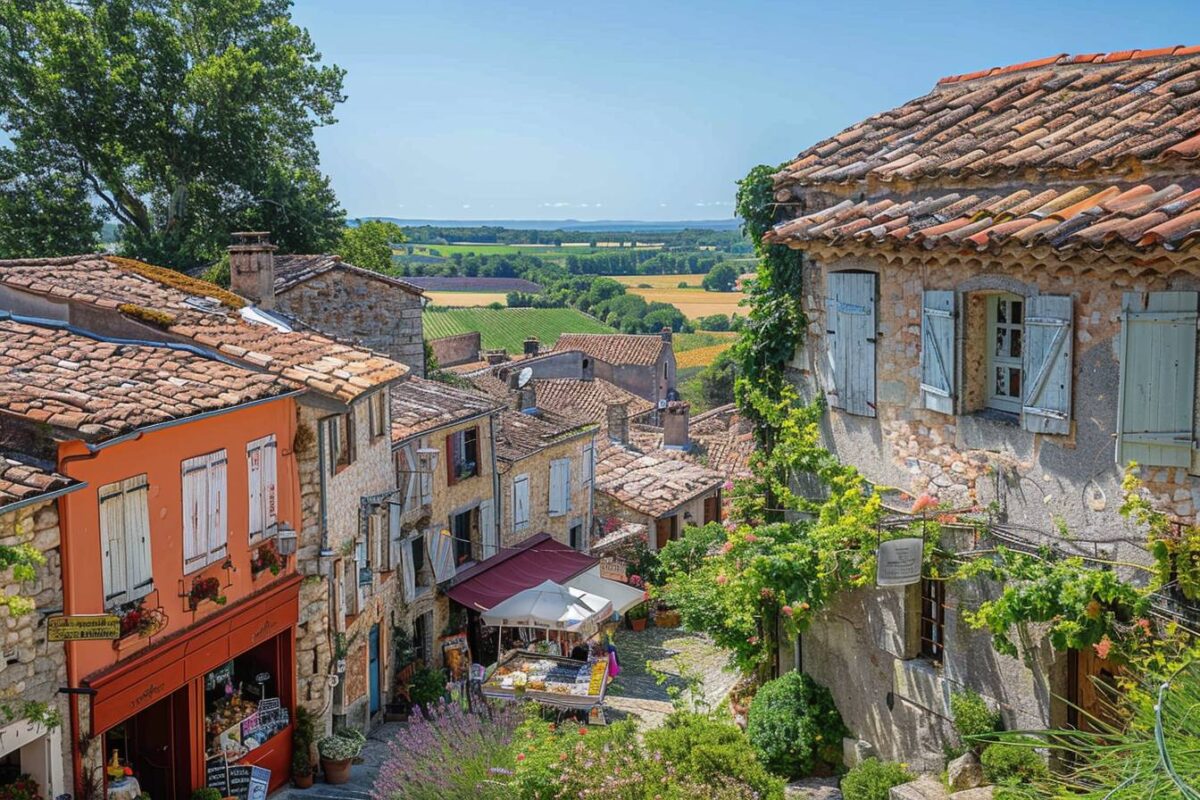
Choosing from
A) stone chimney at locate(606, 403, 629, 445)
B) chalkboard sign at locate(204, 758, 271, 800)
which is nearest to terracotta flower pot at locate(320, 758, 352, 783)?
chalkboard sign at locate(204, 758, 271, 800)

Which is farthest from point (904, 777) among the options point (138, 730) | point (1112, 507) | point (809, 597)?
point (138, 730)

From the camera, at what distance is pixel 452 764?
13.1 meters

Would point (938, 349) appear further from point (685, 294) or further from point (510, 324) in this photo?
point (685, 294)

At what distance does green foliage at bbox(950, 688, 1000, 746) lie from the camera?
11.7 m

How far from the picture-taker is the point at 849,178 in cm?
1261

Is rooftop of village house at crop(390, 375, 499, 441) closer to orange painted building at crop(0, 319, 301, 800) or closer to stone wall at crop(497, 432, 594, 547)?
stone wall at crop(497, 432, 594, 547)

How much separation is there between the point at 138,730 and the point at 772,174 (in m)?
10.1

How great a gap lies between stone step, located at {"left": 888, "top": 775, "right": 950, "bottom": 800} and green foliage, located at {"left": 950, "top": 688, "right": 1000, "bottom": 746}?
1.88 feet

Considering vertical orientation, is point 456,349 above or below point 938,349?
below

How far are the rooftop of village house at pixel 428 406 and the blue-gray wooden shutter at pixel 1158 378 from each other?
14291mm

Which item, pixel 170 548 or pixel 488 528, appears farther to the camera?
pixel 488 528

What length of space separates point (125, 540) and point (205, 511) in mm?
1438

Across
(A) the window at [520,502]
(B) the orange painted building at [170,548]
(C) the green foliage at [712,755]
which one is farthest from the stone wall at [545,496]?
(C) the green foliage at [712,755]

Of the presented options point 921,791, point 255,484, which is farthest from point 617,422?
point 921,791
